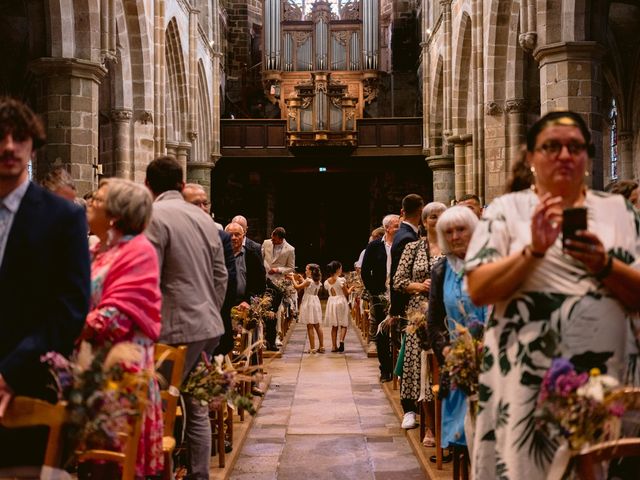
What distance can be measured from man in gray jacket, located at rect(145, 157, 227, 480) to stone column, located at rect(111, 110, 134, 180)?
454 inches

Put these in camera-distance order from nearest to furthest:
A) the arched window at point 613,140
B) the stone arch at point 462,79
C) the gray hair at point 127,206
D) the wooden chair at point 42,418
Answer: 1. the wooden chair at point 42,418
2. the gray hair at point 127,206
3. the stone arch at point 462,79
4. the arched window at point 613,140

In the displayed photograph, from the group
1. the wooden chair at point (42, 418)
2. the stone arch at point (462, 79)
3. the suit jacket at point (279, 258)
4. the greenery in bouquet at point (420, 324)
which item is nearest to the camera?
the wooden chair at point (42, 418)

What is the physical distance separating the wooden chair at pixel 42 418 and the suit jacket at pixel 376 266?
7219 mm

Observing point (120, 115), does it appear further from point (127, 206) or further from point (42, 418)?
point (42, 418)

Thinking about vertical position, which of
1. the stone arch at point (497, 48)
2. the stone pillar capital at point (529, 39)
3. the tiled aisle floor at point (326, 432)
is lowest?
the tiled aisle floor at point (326, 432)

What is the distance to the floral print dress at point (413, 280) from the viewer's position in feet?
22.2

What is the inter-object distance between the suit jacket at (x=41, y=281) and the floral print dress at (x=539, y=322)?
4.31ft

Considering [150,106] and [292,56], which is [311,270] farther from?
[292,56]

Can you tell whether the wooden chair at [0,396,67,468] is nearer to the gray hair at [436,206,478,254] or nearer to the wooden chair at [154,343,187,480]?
the wooden chair at [154,343,187,480]

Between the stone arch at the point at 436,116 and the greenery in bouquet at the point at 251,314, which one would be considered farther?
the stone arch at the point at 436,116

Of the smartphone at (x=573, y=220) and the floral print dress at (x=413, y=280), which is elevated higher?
the smartphone at (x=573, y=220)

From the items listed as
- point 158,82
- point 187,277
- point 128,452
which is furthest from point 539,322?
point 158,82

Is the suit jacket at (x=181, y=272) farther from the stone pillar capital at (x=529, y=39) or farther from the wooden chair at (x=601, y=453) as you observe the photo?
the stone pillar capital at (x=529, y=39)

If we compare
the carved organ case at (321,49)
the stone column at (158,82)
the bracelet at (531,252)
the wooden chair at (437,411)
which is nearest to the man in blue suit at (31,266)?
the bracelet at (531,252)
